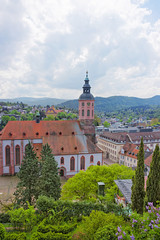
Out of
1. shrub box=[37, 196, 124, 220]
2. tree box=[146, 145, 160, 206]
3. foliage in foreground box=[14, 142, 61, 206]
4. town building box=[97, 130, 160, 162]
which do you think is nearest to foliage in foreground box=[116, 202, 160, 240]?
tree box=[146, 145, 160, 206]

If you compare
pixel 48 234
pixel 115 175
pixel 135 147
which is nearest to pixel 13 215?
pixel 48 234

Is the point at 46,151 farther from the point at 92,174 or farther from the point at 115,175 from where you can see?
the point at 115,175

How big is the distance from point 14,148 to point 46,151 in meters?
16.9

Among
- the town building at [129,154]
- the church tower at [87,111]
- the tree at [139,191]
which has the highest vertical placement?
the church tower at [87,111]

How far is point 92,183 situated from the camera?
26578mm

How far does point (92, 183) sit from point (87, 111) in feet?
81.7

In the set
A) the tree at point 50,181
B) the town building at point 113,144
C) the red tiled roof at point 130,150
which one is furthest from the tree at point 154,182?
the town building at point 113,144

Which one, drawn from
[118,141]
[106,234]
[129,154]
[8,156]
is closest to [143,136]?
[118,141]

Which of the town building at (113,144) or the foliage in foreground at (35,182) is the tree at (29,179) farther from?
the town building at (113,144)

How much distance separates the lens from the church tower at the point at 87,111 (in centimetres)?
4844

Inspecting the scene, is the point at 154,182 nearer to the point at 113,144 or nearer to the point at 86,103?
the point at 86,103

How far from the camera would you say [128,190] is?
69.0 ft

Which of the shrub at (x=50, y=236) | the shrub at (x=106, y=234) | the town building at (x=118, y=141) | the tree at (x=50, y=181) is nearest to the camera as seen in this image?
the shrub at (x=106, y=234)

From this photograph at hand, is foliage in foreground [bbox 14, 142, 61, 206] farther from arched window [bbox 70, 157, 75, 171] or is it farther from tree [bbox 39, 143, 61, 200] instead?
arched window [bbox 70, 157, 75, 171]
